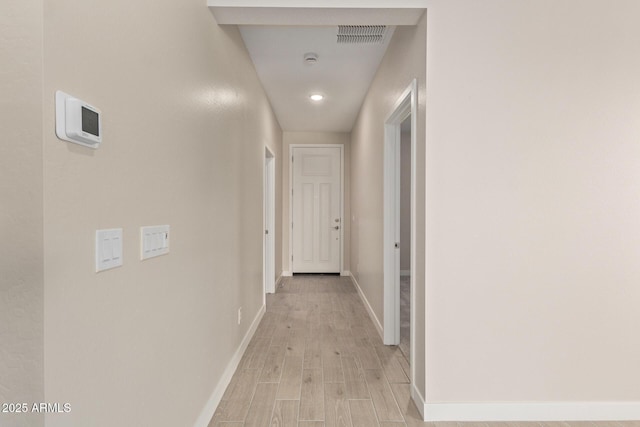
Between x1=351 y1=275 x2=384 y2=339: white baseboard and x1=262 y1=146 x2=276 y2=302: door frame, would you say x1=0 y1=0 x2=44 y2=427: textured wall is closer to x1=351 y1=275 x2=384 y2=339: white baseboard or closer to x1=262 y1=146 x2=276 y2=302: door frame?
x1=351 y1=275 x2=384 y2=339: white baseboard

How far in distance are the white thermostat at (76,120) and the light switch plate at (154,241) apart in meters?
0.40

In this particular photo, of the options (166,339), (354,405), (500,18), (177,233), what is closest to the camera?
(166,339)

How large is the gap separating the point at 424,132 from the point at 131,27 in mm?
1468

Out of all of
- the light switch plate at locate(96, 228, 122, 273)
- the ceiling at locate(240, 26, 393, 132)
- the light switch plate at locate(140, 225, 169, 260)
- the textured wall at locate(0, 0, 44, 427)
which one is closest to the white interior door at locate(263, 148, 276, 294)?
the ceiling at locate(240, 26, 393, 132)

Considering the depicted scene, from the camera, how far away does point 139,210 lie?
3.98 ft

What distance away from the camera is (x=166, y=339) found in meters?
1.43

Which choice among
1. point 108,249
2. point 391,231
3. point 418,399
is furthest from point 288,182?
point 108,249

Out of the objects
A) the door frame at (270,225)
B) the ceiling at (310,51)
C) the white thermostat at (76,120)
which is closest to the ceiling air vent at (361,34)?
the ceiling at (310,51)

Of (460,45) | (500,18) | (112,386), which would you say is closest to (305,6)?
(460,45)

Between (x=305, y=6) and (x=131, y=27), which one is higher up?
(x=305, y=6)

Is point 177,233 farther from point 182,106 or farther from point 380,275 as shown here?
point 380,275

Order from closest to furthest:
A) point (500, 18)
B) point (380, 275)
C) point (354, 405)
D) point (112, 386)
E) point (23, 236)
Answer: point (23, 236) < point (112, 386) < point (500, 18) < point (354, 405) < point (380, 275)

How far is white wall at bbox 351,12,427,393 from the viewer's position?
6.66 feet

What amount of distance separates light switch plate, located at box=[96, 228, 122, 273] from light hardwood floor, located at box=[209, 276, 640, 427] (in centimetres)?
130
